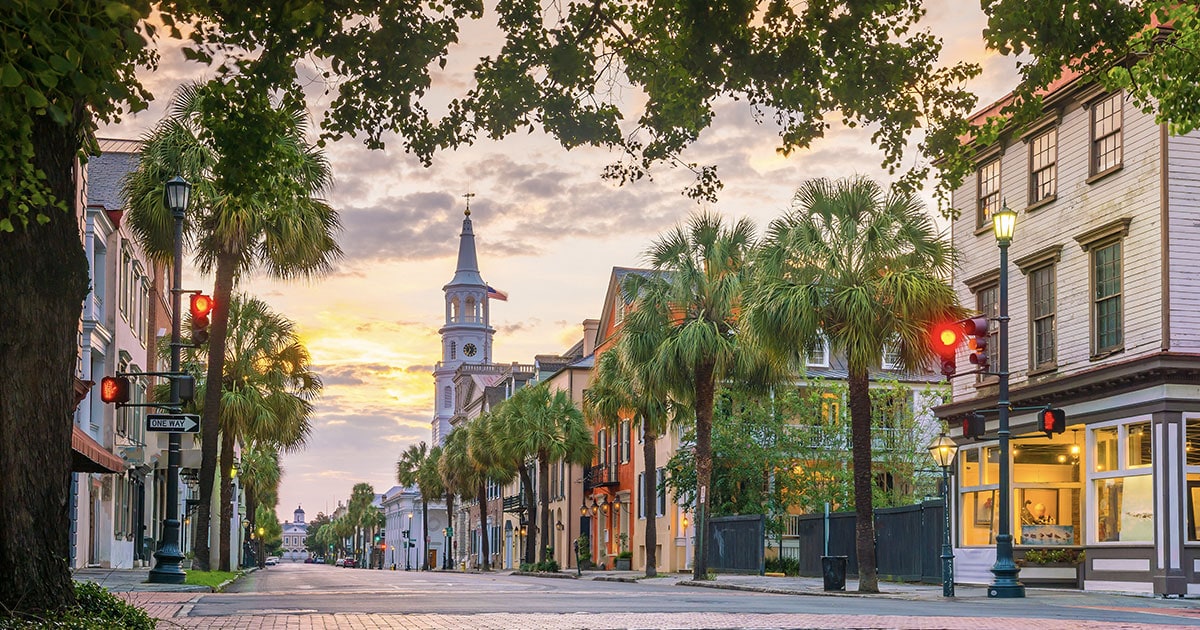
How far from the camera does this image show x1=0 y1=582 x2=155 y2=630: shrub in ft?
30.4

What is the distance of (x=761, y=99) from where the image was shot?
12617mm

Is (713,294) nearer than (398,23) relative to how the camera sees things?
No

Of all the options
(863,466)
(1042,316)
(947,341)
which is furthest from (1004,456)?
(1042,316)

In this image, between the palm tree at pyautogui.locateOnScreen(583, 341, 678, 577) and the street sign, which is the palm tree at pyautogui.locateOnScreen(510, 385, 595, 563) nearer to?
the palm tree at pyautogui.locateOnScreen(583, 341, 678, 577)

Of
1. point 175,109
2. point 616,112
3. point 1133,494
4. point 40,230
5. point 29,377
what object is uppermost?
point 175,109

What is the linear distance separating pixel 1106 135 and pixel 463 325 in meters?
127

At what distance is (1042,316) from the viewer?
29641 millimetres

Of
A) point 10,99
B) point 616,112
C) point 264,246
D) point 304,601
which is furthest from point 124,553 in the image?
point 10,99

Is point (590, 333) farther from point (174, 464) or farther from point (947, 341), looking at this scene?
point (947, 341)

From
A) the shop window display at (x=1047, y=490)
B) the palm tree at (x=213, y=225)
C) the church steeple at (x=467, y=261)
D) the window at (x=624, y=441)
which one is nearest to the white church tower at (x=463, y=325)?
the church steeple at (x=467, y=261)

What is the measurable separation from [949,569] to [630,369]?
16415mm

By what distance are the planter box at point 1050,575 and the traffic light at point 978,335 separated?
7563 mm

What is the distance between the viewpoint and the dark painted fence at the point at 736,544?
43781 mm

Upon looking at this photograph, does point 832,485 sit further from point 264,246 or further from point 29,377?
point 29,377
